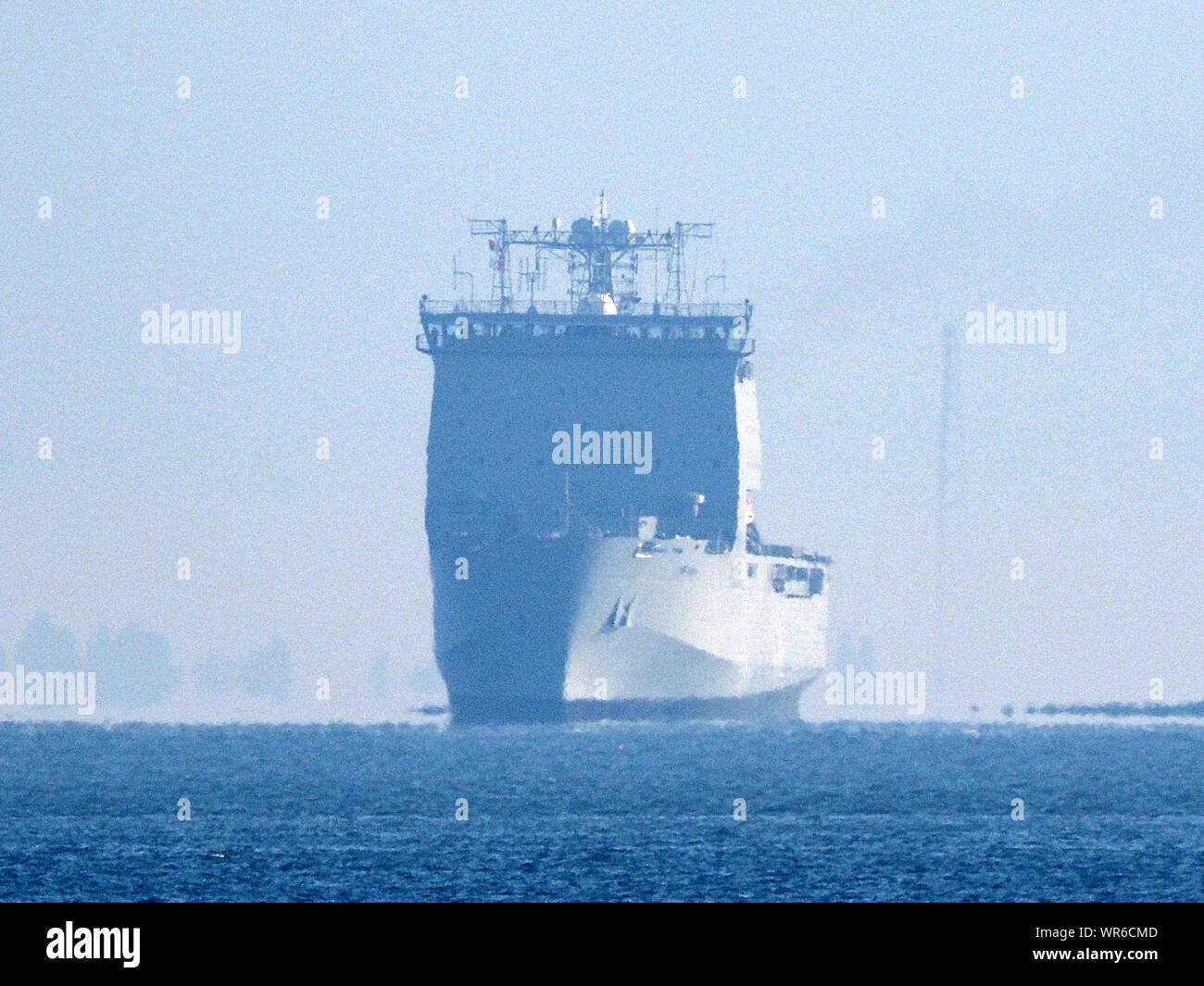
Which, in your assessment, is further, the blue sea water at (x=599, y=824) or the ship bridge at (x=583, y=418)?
the ship bridge at (x=583, y=418)

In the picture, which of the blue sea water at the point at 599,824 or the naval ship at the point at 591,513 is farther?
the naval ship at the point at 591,513

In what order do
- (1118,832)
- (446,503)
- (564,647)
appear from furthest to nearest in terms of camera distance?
(446,503)
(564,647)
(1118,832)

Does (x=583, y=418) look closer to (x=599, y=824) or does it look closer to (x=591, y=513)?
(x=591, y=513)
